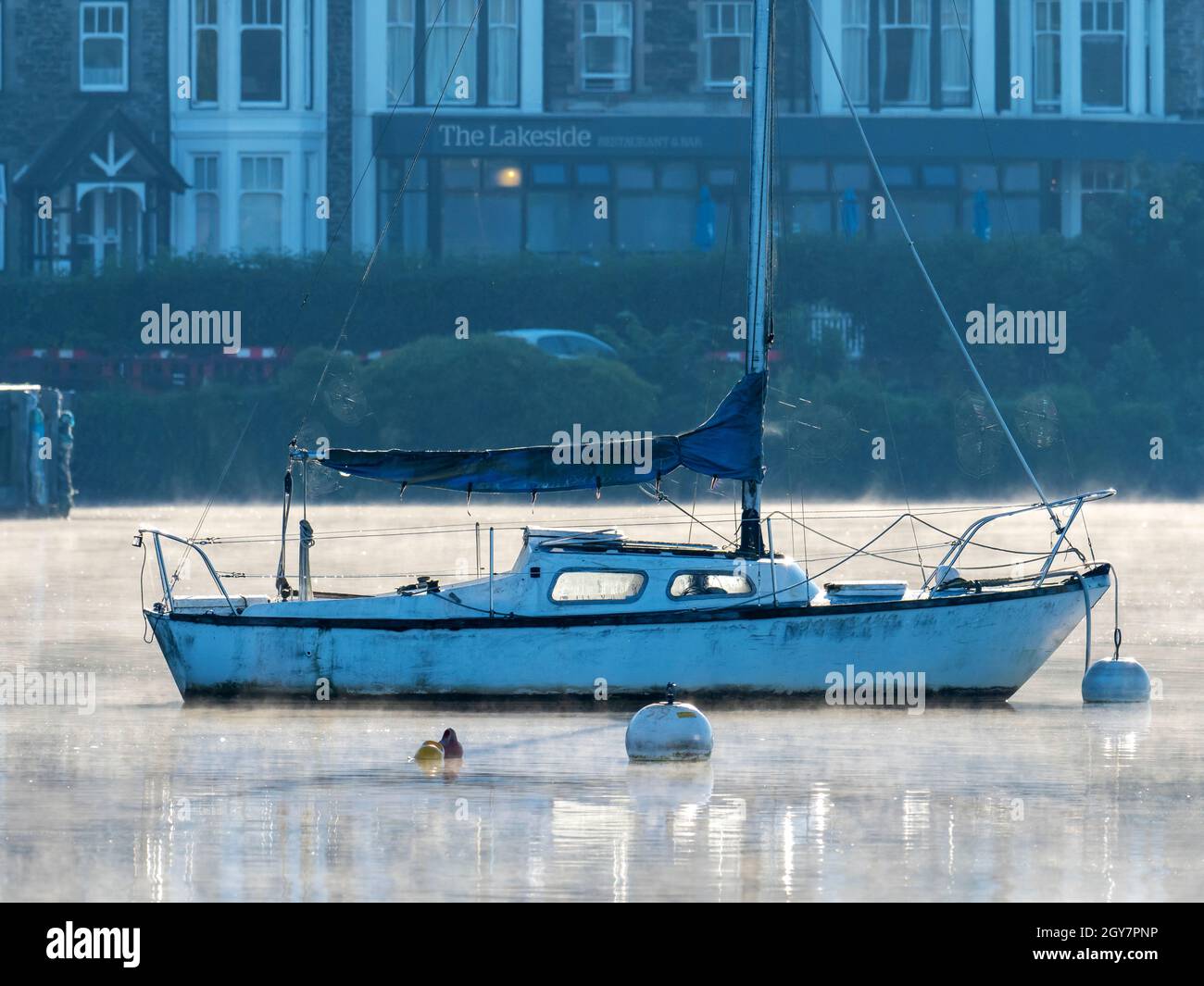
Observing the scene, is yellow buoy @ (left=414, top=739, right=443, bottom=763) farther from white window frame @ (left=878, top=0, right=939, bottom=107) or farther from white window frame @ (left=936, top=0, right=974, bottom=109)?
white window frame @ (left=936, top=0, right=974, bottom=109)

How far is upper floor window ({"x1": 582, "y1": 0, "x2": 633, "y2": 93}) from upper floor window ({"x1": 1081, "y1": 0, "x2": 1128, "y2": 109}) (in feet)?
44.2

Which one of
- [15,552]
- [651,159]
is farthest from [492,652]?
[651,159]

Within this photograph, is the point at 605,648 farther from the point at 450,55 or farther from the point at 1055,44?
the point at 1055,44

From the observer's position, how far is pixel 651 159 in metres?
69.5

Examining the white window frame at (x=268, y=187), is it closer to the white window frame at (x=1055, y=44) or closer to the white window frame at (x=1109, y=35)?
the white window frame at (x=1055, y=44)

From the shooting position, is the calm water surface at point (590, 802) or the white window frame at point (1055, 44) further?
the white window frame at point (1055, 44)

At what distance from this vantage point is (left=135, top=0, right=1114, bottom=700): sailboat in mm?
26141

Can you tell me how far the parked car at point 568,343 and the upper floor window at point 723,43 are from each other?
12.9 meters

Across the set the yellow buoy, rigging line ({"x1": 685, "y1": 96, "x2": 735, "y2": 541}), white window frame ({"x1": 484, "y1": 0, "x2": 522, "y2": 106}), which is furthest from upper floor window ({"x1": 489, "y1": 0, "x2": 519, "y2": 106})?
the yellow buoy

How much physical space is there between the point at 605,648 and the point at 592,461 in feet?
6.77

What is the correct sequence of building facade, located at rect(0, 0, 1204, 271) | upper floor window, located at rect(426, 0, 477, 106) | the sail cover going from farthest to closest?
upper floor window, located at rect(426, 0, 477, 106), building facade, located at rect(0, 0, 1204, 271), the sail cover

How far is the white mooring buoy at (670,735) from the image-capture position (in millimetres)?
22656

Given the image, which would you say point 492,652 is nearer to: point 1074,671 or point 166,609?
point 166,609

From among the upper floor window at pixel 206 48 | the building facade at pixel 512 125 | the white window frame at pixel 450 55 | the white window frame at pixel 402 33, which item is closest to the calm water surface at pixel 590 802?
the building facade at pixel 512 125
